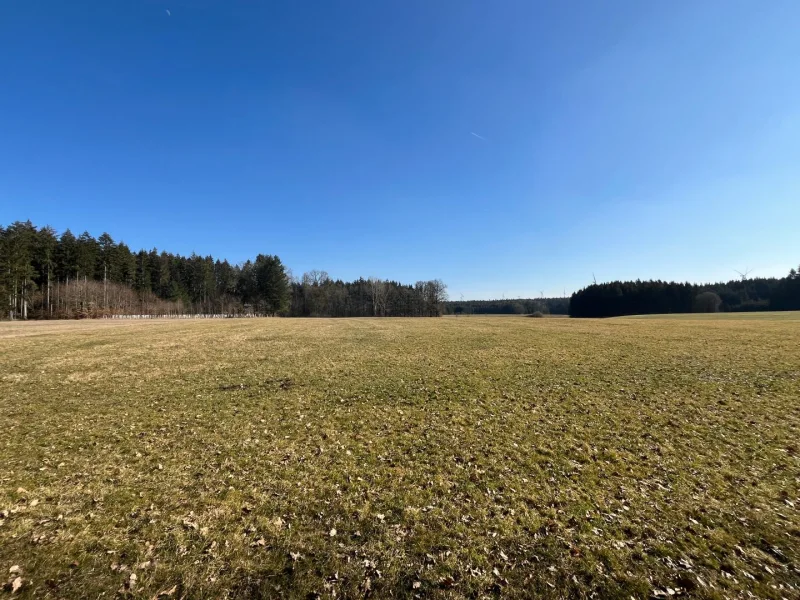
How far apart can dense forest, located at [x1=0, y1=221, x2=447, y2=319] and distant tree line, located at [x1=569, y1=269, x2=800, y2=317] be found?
181 ft

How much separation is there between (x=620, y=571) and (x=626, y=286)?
138 meters

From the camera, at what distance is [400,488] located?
690cm

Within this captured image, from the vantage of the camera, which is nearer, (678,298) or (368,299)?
(678,298)

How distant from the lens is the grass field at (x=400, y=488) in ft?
15.4

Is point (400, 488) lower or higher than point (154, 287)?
lower

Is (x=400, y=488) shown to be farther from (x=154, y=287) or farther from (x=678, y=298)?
(x=678, y=298)

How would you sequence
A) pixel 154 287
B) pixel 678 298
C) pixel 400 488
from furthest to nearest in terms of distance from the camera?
pixel 678 298 → pixel 154 287 → pixel 400 488

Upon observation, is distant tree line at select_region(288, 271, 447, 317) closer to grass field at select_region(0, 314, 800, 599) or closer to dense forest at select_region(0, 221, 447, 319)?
dense forest at select_region(0, 221, 447, 319)

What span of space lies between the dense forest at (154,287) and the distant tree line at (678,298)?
55119mm

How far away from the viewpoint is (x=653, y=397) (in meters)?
13.3

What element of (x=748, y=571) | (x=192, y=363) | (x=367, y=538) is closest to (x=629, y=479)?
(x=748, y=571)

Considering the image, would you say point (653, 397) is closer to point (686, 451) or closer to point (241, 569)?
point (686, 451)

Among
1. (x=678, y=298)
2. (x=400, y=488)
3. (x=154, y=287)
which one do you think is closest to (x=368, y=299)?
(x=154, y=287)

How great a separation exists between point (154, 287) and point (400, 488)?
114m
